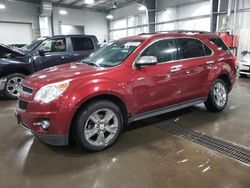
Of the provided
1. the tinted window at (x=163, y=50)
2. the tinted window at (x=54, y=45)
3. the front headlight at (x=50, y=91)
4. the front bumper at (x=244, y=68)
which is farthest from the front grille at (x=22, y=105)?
the front bumper at (x=244, y=68)

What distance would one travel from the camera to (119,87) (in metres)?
2.87

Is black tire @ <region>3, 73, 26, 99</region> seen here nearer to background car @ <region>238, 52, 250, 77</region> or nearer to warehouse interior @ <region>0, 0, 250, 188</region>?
warehouse interior @ <region>0, 0, 250, 188</region>

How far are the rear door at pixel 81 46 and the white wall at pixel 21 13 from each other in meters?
9.81

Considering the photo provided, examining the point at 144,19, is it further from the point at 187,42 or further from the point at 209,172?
the point at 209,172

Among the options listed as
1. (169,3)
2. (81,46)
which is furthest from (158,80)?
(169,3)

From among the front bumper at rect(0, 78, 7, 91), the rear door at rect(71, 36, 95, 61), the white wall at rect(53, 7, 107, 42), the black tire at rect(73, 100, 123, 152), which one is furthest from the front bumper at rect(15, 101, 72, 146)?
the white wall at rect(53, 7, 107, 42)

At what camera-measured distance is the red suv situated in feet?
8.53

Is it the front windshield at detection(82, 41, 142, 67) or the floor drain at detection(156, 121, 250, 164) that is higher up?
the front windshield at detection(82, 41, 142, 67)

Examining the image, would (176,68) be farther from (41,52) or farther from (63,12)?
(63,12)

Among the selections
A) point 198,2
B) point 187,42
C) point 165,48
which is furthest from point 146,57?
point 198,2

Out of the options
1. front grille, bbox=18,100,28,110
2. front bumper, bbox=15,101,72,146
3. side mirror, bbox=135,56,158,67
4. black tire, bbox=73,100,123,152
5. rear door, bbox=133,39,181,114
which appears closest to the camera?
front bumper, bbox=15,101,72,146

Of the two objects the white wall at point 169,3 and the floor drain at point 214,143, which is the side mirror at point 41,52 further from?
the white wall at point 169,3

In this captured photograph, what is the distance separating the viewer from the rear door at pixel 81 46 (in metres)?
6.53

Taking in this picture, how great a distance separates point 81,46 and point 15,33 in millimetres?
9954
